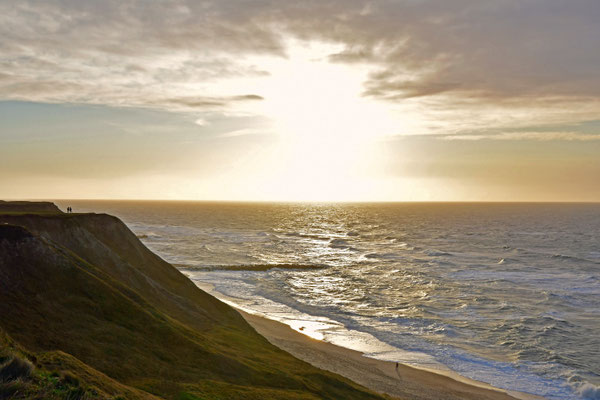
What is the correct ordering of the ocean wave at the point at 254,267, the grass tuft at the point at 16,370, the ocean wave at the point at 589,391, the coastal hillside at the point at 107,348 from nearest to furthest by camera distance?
the grass tuft at the point at 16,370 → the coastal hillside at the point at 107,348 → the ocean wave at the point at 589,391 → the ocean wave at the point at 254,267

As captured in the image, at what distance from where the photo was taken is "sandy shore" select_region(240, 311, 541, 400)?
89.0ft

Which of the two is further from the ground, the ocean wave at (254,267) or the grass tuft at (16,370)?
the grass tuft at (16,370)

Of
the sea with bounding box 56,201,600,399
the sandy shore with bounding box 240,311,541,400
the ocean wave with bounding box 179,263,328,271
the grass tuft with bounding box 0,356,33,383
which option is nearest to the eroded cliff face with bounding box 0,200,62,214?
the sea with bounding box 56,201,600,399

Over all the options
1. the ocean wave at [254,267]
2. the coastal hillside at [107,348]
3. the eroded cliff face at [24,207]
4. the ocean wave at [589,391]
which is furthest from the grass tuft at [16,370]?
the ocean wave at [254,267]

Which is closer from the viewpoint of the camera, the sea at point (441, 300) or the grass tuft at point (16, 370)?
the grass tuft at point (16, 370)

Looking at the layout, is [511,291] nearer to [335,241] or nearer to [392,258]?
[392,258]

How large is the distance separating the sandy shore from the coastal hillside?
3778mm

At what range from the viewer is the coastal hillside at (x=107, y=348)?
14633 mm

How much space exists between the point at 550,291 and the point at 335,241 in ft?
229

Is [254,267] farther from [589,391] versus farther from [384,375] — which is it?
[589,391]

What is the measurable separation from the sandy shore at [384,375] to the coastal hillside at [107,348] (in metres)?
3.78

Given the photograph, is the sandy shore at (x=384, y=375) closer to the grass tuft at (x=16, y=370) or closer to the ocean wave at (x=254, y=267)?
the grass tuft at (x=16, y=370)

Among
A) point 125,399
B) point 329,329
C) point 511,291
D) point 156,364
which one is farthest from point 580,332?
point 125,399

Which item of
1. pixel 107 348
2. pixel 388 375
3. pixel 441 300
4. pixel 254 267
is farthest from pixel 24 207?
pixel 441 300
